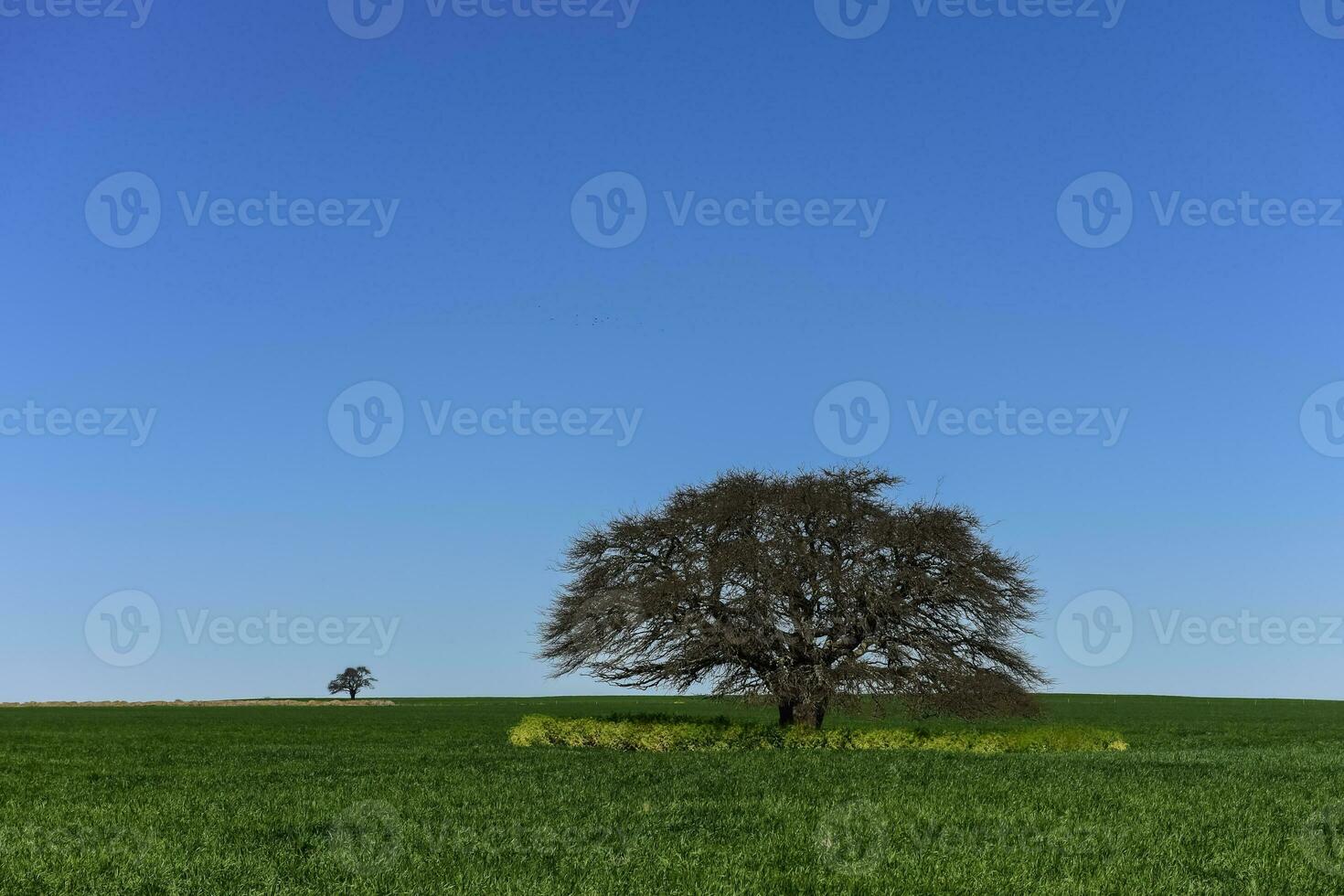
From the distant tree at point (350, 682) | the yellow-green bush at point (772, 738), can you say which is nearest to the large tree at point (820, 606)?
the yellow-green bush at point (772, 738)

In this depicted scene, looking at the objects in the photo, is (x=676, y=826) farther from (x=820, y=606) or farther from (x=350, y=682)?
(x=350, y=682)

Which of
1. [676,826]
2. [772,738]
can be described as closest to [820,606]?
[772,738]

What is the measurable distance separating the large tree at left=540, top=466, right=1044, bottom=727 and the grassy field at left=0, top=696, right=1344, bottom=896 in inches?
283

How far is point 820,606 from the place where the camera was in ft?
131

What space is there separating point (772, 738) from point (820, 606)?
5160mm

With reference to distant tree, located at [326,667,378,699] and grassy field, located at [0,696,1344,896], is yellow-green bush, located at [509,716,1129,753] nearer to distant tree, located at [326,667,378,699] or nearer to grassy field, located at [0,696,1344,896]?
grassy field, located at [0,696,1344,896]

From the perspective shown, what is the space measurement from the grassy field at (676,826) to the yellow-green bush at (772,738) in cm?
481

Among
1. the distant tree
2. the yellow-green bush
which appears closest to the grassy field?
the yellow-green bush

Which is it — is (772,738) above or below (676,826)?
below

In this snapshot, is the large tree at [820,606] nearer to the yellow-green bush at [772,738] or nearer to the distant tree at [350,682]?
the yellow-green bush at [772,738]

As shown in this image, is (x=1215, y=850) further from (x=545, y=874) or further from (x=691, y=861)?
(x=545, y=874)

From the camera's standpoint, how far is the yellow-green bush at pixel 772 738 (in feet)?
121

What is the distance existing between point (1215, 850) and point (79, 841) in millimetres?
16048

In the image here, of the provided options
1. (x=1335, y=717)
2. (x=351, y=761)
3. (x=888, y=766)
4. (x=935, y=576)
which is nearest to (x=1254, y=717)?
(x=1335, y=717)
